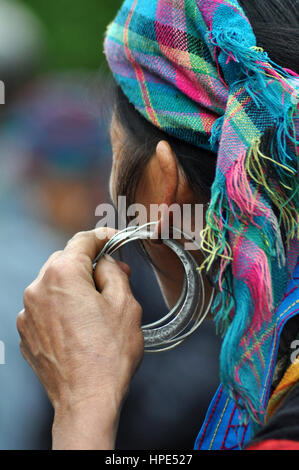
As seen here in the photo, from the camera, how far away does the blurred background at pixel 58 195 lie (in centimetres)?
281

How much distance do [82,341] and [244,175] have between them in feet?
1.87

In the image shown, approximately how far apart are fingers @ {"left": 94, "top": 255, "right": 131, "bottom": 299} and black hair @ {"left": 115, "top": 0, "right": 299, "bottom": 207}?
257 millimetres

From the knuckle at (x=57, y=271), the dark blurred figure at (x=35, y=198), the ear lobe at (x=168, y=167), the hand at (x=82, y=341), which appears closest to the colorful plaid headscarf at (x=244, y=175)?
the ear lobe at (x=168, y=167)

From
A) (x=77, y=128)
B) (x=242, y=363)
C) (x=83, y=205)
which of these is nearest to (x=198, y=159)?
(x=242, y=363)

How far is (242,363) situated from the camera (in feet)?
4.25

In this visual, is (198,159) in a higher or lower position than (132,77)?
lower

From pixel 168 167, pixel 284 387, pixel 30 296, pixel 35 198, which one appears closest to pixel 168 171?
pixel 168 167

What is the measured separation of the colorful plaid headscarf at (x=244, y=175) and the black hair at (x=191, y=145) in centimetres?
7

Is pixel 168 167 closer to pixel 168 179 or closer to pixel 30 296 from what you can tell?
pixel 168 179

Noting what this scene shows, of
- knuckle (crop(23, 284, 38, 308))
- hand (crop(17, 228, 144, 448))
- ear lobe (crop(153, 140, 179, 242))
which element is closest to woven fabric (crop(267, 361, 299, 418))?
hand (crop(17, 228, 144, 448))

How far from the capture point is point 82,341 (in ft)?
4.66

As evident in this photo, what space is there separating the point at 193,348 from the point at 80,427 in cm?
182

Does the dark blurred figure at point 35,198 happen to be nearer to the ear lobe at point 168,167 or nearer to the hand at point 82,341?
the ear lobe at point 168,167

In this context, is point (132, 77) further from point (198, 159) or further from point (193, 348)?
point (193, 348)
